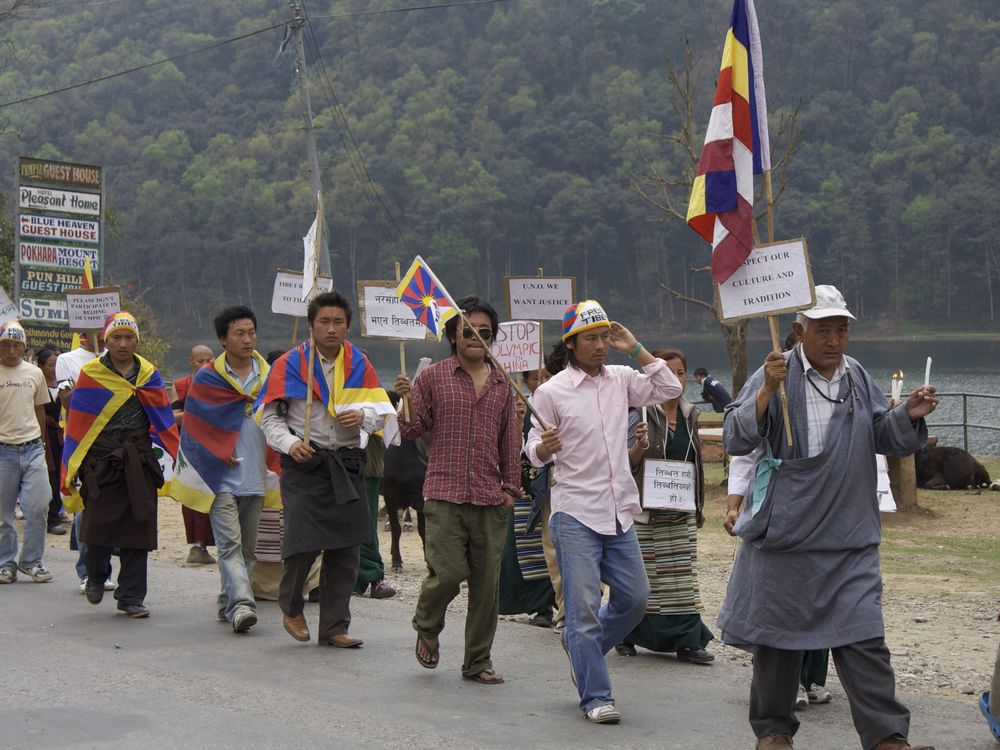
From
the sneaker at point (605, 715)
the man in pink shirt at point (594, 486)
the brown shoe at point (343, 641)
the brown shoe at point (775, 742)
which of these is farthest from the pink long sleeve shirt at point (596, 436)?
the brown shoe at point (343, 641)

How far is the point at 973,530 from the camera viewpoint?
1504 centimetres

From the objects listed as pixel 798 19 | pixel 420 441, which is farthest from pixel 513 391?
pixel 798 19

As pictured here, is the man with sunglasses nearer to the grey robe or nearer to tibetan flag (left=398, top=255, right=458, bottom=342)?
tibetan flag (left=398, top=255, right=458, bottom=342)

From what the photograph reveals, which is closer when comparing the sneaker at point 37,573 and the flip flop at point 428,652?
the flip flop at point 428,652

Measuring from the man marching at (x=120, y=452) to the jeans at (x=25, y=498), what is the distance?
1424 mm

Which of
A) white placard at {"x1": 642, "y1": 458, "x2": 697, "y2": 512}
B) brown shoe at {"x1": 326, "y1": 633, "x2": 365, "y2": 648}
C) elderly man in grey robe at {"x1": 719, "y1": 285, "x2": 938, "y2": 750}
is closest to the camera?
elderly man in grey robe at {"x1": 719, "y1": 285, "x2": 938, "y2": 750}

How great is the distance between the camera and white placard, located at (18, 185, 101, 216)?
1816 cm

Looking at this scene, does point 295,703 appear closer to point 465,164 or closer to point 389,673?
point 389,673

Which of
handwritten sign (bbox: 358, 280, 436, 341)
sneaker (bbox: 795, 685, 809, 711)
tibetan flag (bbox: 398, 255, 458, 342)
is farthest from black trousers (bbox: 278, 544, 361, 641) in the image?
sneaker (bbox: 795, 685, 809, 711)

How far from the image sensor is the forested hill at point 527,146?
74938mm

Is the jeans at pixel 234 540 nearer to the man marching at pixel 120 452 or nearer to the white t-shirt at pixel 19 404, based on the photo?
the man marching at pixel 120 452

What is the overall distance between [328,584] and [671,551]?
1807mm

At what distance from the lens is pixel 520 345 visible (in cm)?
894

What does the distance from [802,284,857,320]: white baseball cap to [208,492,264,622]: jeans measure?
4.13m
